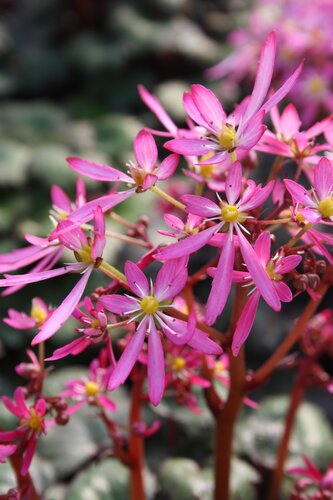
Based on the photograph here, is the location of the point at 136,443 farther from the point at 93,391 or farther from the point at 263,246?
the point at 263,246

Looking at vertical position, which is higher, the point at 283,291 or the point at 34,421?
the point at 283,291

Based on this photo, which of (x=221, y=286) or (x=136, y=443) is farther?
(x=136, y=443)

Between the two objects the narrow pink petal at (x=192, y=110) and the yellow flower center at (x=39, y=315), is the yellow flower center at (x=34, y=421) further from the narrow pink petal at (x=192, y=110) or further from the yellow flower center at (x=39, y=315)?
the narrow pink petal at (x=192, y=110)

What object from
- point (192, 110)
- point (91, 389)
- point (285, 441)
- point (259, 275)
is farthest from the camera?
point (285, 441)

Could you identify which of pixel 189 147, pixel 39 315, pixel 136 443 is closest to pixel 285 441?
pixel 136 443

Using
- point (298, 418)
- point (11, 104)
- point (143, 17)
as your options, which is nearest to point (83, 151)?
point (11, 104)

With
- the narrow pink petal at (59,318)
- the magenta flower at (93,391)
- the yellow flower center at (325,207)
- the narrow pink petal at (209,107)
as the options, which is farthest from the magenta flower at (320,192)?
the magenta flower at (93,391)

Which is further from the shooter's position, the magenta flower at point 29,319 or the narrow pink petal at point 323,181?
the magenta flower at point 29,319
